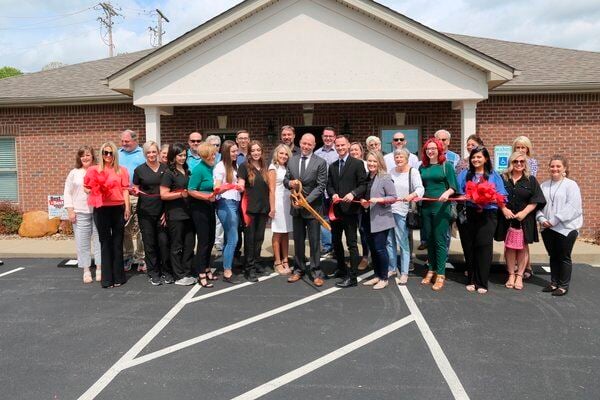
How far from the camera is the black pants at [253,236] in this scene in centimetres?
605

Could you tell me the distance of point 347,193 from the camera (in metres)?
5.66

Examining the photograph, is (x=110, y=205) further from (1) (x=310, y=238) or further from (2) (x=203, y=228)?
(1) (x=310, y=238)

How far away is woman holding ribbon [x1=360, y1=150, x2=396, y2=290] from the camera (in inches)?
220

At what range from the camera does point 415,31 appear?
8266 mm

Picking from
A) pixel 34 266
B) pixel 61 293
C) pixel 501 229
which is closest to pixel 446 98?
pixel 501 229

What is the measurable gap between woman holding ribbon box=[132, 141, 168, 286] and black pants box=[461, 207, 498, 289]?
12.8 ft

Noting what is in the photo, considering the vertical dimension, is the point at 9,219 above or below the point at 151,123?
below

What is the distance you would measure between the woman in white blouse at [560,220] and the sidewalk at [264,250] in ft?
5.24

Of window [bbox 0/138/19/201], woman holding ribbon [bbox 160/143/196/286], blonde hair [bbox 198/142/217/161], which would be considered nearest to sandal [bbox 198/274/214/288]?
woman holding ribbon [bbox 160/143/196/286]

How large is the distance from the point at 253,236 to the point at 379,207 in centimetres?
171

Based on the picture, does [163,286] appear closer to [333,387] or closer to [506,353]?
[333,387]

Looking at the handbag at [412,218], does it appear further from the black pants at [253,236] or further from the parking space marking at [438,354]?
the black pants at [253,236]

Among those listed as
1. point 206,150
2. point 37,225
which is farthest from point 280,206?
point 37,225

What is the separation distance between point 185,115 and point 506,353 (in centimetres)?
858
